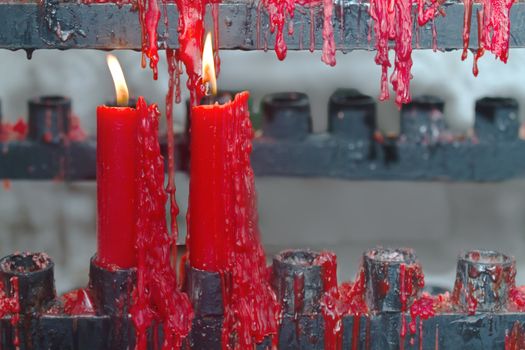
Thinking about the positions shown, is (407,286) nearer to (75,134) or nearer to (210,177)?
(210,177)

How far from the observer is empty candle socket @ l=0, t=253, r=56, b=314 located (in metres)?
0.77

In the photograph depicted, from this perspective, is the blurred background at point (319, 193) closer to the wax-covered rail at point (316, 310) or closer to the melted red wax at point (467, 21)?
the wax-covered rail at point (316, 310)

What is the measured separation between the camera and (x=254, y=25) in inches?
27.1

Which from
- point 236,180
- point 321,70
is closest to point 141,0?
point 236,180

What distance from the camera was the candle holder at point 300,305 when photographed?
0.78 metres

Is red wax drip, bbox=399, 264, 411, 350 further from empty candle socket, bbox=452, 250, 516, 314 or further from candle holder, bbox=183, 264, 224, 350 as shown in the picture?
candle holder, bbox=183, 264, 224, 350

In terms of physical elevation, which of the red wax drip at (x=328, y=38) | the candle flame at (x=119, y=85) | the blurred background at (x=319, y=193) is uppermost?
the red wax drip at (x=328, y=38)

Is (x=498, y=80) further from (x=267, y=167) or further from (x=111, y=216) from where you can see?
(x=111, y=216)

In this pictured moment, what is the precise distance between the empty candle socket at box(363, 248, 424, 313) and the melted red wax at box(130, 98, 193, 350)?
176 mm

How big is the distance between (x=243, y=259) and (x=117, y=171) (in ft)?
0.44

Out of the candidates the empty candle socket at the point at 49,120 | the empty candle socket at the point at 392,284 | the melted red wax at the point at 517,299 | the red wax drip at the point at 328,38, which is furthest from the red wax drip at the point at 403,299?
the empty candle socket at the point at 49,120

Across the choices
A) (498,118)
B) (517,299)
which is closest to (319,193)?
(498,118)

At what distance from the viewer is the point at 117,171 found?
2.42 feet

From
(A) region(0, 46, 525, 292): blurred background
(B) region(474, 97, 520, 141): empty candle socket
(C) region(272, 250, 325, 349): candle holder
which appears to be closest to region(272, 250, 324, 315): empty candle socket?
(C) region(272, 250, 325, 349): candle holder
